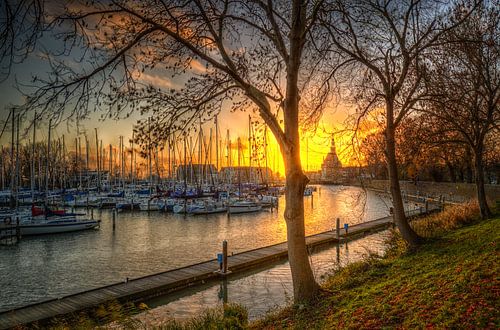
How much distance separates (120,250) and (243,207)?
86.0 feet

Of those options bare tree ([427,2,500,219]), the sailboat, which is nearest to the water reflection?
bare tree ([427,2,500,219])

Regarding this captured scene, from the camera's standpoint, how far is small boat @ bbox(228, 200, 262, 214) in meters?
51.7

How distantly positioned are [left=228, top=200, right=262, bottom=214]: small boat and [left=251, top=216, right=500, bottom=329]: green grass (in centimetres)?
3935

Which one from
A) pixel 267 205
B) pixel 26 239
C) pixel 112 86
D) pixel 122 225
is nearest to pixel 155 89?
pixel 112 86

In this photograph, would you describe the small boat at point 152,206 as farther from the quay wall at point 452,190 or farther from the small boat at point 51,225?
the quay wall at point 452,190

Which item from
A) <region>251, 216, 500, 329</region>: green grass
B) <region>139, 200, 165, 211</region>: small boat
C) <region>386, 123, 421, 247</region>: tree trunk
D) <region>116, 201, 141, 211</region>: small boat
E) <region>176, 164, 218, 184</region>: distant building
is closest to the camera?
<region>251, 216, 500, 329</region>: green grass

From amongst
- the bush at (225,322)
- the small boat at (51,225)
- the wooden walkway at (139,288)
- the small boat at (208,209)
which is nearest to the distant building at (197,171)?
the small boat at (208,209)

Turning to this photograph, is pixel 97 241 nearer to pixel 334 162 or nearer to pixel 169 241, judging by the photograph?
pixel 169 241

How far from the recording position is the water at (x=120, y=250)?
60.5 feet

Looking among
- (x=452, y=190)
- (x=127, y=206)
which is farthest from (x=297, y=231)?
(x=127, y=206)

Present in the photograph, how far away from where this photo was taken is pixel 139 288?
14867 mm

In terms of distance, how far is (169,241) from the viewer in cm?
3111

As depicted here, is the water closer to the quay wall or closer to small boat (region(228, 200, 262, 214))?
small boat (region(228, 200, 262, 214))

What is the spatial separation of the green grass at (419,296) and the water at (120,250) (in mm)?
3447
